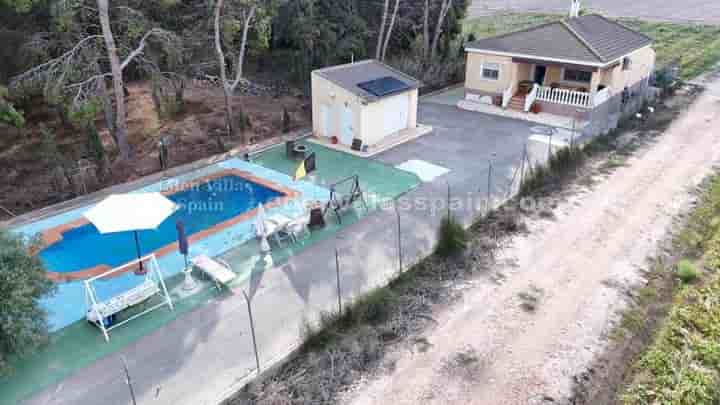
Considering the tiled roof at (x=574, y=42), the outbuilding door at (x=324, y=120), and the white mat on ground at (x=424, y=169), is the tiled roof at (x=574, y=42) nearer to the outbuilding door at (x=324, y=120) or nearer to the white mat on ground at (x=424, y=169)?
the white mat on ground at (x=424, y=169)

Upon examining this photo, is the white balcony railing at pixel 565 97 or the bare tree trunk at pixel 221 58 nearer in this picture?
the bare tree trunk at pixel 221 58

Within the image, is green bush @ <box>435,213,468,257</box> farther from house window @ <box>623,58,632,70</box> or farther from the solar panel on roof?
house window @ <box>623,58,632,70</box>

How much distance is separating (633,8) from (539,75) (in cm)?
4591

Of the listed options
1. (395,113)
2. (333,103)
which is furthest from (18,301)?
(395,113)

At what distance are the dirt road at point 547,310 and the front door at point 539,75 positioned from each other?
10174 mm

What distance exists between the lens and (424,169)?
1642cm

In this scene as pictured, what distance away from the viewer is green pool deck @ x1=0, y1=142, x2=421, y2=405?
825 centimetres

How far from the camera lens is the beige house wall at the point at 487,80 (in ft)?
75.0

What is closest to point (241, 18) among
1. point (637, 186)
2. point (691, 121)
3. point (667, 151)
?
point (637, 186)

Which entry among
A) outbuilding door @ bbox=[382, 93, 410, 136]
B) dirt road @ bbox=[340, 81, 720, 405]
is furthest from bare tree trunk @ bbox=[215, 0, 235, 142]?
dirt road @ bbox=[340, 81, 720, 405]

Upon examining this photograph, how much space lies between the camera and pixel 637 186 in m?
14.8

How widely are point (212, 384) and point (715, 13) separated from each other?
6525 centimetres

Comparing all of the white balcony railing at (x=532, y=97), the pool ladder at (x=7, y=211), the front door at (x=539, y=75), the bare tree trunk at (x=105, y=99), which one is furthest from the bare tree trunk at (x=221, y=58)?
the front door at (x=539, y=75)

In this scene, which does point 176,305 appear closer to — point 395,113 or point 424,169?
point 424,169
